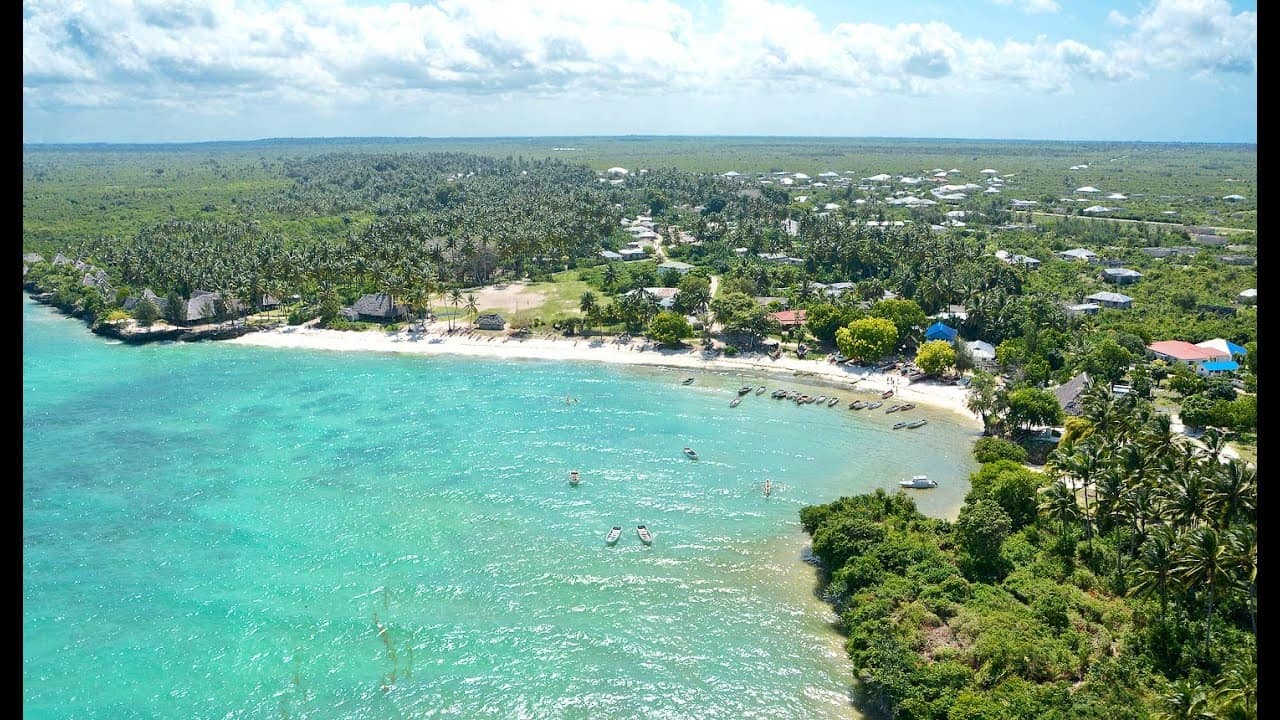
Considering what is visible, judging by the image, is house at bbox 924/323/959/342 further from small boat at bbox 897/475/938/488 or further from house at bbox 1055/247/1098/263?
house at bbox 1055/247/1098/263

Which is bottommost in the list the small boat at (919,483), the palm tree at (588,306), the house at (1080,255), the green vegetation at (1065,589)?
the small boat at (919,483)

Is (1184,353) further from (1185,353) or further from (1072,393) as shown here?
(1072,393)

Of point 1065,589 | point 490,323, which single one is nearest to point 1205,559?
point 1065,589

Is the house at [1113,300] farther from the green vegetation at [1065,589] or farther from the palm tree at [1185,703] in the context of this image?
the palm tree at [1185,703]

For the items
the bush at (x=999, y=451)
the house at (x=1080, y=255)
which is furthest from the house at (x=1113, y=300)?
the bush at (x=999, y=451)

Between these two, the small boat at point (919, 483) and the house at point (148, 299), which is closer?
the small boat at point (919, 483)

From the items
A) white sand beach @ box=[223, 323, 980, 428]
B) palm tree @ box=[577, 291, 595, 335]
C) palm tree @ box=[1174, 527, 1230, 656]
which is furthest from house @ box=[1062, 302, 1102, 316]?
palm tree @ box=[1174, 527, 1230, 656]

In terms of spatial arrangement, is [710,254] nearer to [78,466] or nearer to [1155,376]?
[1155,376]
